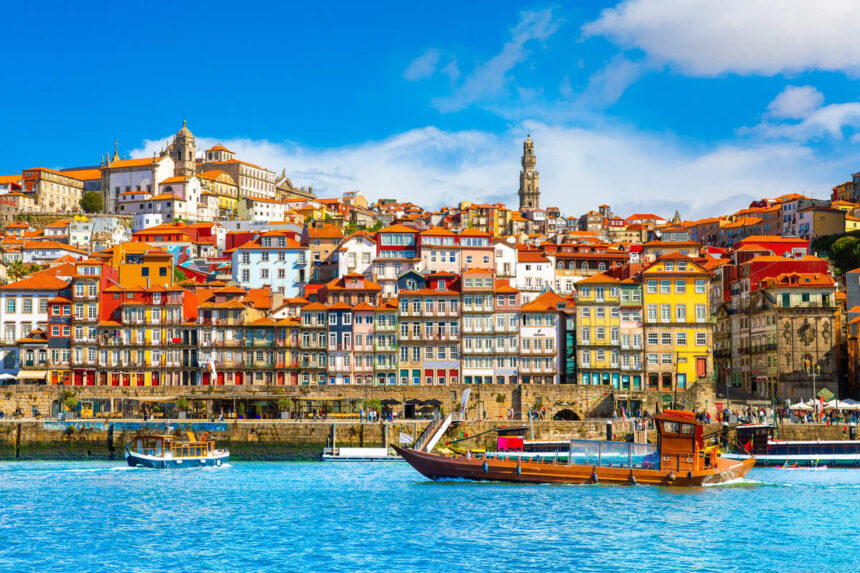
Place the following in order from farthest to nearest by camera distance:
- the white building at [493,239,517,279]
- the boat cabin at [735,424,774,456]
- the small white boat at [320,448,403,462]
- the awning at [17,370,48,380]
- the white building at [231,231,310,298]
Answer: the white building at [231,231,310,298] → the white building at [493,239,517,279] → the awning at [17,370,48,380] → the small white boat at [320,448,403,462] → the boat cabin at [735,424,774,456]

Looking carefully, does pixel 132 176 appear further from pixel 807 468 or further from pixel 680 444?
pixel 680 444

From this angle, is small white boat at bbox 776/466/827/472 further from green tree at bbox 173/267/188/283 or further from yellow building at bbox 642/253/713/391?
green tree at bbox 173/267/188/283

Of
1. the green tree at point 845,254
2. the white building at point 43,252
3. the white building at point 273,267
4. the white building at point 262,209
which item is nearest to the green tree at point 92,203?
the white building at point 262,209

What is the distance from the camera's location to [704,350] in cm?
7812

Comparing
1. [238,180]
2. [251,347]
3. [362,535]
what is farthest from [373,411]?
[238,180]

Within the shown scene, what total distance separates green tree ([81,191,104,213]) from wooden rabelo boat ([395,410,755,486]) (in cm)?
12729

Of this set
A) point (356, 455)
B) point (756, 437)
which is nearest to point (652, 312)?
point (756, 437)

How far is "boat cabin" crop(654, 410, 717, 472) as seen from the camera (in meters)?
48.7

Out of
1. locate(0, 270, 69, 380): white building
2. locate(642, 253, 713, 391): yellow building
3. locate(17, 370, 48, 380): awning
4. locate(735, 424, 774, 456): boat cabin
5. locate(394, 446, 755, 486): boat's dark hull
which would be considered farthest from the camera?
locate(0, 270, 69, 380): white building

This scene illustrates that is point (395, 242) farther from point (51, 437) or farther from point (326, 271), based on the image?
point (51, 437)

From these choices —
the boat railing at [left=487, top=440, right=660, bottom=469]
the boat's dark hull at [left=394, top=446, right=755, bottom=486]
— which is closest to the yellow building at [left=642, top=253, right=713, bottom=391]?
the boat's dark hull at [left=394, top=446, right=755, bottom=486]

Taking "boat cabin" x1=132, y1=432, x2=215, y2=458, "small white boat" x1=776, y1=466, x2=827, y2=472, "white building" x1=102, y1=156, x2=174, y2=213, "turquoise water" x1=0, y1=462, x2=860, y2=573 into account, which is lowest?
Result: "small white boat" x1=776, y1=466, x2=827, y2=472

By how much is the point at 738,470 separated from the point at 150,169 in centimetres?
13352

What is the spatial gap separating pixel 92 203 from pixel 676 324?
114497 mm
